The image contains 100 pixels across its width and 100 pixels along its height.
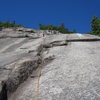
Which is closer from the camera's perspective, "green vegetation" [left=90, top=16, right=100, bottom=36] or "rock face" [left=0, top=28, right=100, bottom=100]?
"rock face" [left=0, top=28, right=100, bottom=100]

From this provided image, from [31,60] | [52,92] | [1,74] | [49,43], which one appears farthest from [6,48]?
[52,92]

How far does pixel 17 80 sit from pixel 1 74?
577 millimetres

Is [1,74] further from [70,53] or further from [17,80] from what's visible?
[70,53]

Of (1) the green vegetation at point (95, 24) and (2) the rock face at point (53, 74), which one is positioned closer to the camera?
(2) the rock face at point (53, 74)

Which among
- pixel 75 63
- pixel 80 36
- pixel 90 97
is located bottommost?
pixel 90 97

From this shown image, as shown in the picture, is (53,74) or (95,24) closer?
(53,74)

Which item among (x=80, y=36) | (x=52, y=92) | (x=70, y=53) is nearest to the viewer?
(x=52, y=92)

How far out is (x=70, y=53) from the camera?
23.6 feet

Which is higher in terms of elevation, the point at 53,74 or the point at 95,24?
the point at 95,24

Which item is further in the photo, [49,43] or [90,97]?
[49,43]

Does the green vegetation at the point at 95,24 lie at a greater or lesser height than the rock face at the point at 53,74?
greater

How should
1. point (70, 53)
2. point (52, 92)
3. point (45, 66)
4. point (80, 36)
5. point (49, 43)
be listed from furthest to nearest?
point (80, 36) → point (49, 43) → point (70, 53) → point (45, 66) → point (52, 92)

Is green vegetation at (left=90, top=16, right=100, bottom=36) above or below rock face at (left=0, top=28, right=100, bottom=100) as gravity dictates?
above

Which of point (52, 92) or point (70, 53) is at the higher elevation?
point (70, 53)
